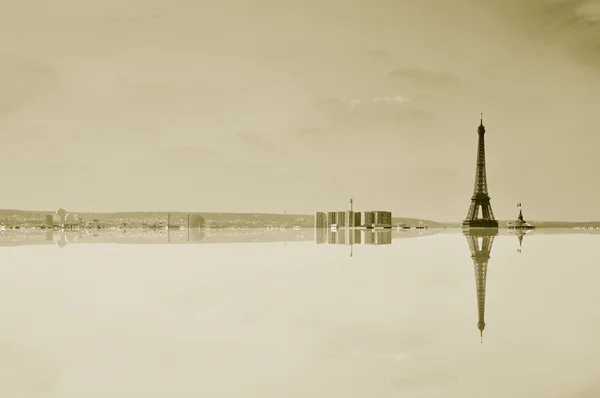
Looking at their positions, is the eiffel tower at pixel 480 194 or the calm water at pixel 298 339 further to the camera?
the eiffel tower at pixel 480 194

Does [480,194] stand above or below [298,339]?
above

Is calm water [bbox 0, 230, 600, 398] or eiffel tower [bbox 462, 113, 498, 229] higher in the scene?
eiffel tower [bbox 462, 113, 498, 229]

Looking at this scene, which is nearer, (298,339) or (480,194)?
(298,339)

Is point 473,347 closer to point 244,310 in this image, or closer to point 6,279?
point 244,310

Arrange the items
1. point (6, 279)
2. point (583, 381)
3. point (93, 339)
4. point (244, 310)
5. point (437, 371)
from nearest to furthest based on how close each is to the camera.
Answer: point (583, 381)
point (437, 371)
point (93, 339)
point (244, 310)
point (6, 279)

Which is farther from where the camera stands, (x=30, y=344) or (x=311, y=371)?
(x=30, y=344)

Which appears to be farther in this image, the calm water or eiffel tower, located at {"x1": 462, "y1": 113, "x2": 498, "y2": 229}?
eiffel tower, located at {"x1": 462, "y1": 113, "x2": 498, "y2": 229}

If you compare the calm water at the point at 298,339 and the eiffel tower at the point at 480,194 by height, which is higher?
the eiffel tower at the point at 480,194

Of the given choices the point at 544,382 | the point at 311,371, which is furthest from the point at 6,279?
the point at 544,382
